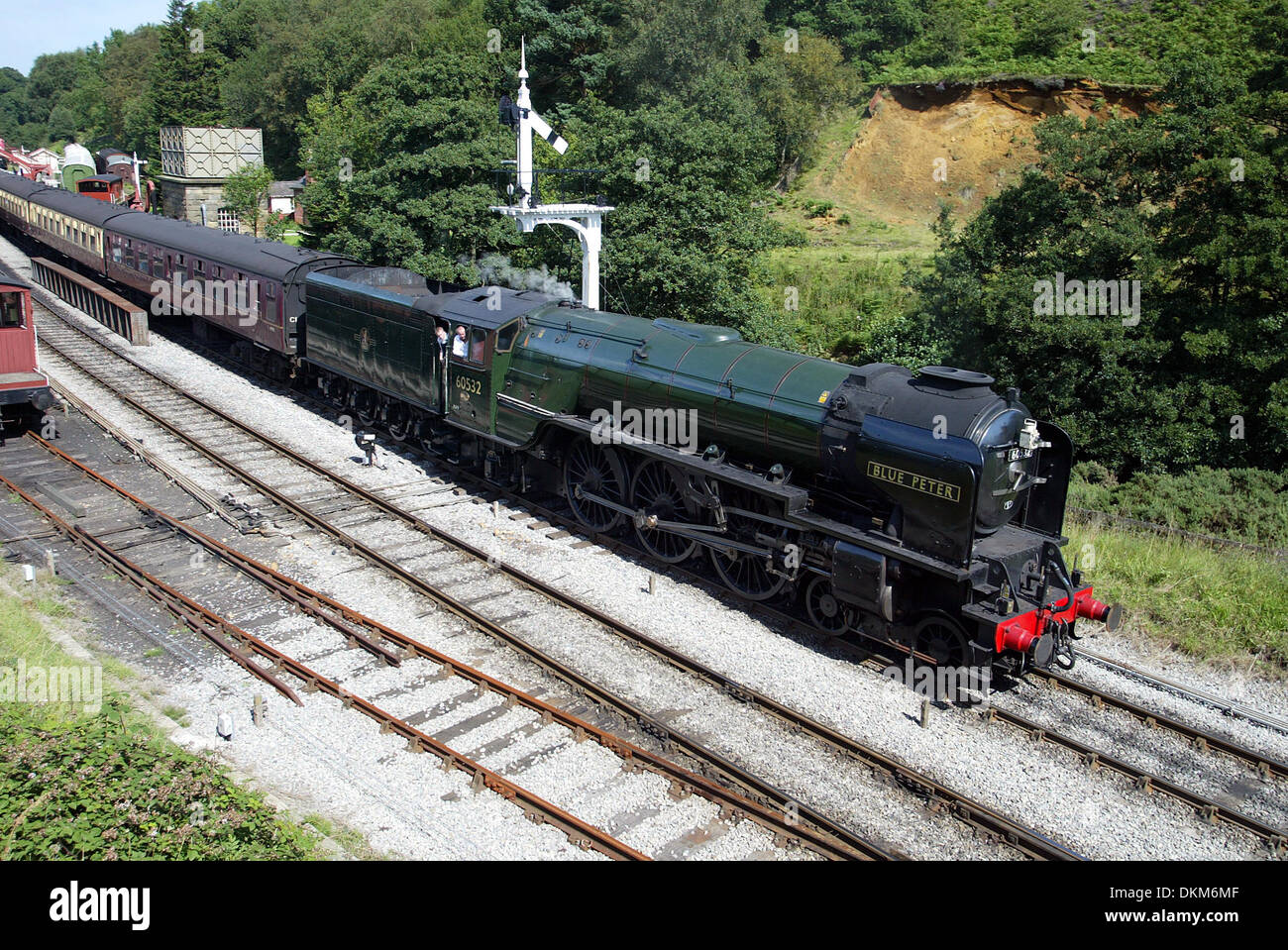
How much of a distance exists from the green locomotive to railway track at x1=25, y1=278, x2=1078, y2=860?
1.80 meters

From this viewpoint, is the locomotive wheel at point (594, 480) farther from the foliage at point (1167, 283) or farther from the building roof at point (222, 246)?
the foliage at point (1167, 283)

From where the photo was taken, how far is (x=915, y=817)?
833cm

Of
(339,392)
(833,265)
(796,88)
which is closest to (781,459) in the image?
(339,392)

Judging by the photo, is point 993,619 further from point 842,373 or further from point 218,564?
point 218,564

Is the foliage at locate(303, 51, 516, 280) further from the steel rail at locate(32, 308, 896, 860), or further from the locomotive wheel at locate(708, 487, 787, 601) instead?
the locomotive wheel at locate(708, 487, 787, 601)

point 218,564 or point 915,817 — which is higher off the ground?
point 218,564

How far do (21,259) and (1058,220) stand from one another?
4052 centimetres

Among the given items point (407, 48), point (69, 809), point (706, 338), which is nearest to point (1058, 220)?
point (706, 338)

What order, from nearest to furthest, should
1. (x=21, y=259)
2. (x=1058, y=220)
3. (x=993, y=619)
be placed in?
(x=993, y=619)
(x=1058, y=220)
(x=21, y=259)

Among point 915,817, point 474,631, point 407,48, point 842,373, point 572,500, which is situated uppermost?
point 407,48

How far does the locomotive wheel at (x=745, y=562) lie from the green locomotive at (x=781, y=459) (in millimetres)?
27

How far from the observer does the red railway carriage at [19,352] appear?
17.3 meters

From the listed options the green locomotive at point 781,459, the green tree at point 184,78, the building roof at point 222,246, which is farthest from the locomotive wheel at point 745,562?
the green tree at point 184,78

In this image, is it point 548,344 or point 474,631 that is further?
point 548,344
